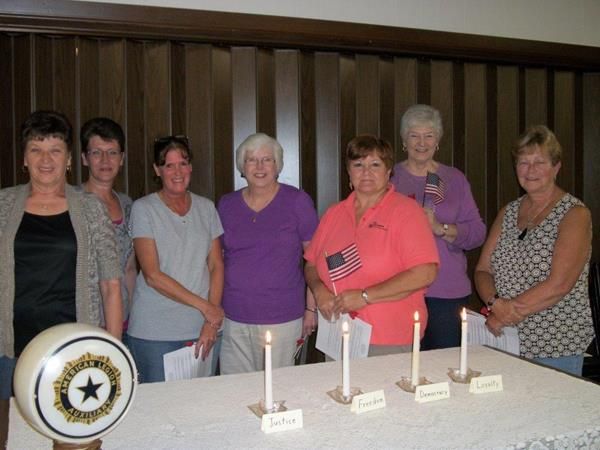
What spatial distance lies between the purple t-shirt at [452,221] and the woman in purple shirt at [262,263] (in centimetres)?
52

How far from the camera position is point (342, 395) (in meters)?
1.53

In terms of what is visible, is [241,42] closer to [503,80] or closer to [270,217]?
[270,217]

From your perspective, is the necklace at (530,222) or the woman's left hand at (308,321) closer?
the necklace at (530,222)

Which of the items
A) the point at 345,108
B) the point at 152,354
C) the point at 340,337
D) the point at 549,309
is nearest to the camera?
the point at 340,337

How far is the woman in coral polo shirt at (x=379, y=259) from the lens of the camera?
217 centimetres

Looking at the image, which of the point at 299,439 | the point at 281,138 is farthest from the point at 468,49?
the point at 299,439

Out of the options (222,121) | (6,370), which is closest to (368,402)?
(6,370)

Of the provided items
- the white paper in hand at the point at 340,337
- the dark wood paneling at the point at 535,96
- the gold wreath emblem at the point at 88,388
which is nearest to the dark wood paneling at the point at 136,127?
the white paper in hand at the point at 340,337

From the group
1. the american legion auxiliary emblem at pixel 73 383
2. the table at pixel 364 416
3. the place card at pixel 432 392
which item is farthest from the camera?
the place card at pixel 432 392

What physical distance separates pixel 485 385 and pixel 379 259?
73 centimetres

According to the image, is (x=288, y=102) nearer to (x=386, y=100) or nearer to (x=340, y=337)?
(x=386, y=100)

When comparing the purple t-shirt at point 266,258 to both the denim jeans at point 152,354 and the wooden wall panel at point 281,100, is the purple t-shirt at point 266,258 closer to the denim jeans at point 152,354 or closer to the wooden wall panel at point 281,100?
the denim jeans at point 152,354

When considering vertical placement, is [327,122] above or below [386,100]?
below

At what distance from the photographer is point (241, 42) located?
3189 mm
